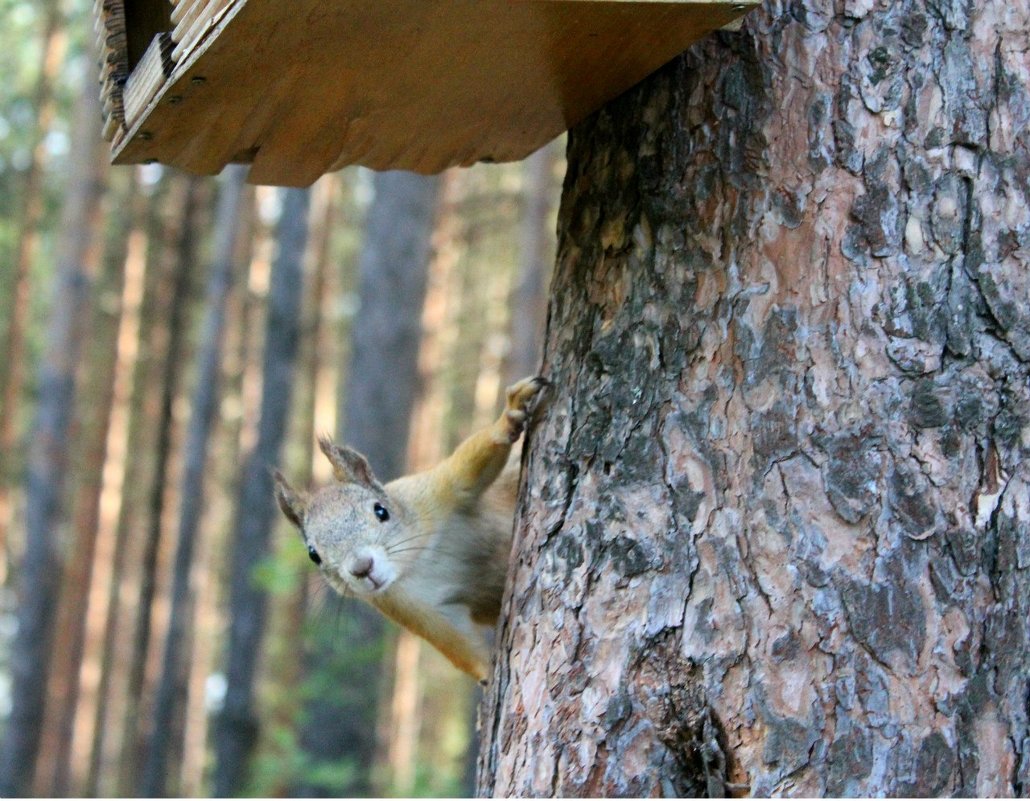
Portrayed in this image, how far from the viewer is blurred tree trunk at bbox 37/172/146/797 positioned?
15469mm

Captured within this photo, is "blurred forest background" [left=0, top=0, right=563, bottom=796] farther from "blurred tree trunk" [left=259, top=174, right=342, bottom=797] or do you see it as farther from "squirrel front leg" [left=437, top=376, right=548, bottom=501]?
"squirrel front leg" [left=437, top=376, right=548, bottom=501]

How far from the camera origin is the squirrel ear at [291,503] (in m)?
3.67

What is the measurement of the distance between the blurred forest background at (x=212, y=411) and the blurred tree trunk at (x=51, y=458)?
0.07 feet

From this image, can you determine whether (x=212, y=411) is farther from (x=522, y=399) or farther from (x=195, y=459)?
(x=522, y=399)

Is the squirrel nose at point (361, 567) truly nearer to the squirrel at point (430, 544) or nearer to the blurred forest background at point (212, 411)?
the squirrel at point (430, 544)

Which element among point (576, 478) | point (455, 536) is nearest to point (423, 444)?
point (455, 536)

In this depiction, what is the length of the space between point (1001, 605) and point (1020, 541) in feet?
0.38

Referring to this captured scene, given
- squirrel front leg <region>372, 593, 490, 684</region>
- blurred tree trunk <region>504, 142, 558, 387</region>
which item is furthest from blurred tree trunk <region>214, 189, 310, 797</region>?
squirrel front leg <region>372, 593, 490, 684</region>

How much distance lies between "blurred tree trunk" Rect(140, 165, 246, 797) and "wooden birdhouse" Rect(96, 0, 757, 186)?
9232 millimetres

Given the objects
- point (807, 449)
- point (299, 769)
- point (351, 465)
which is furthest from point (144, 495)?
point (807, 449)

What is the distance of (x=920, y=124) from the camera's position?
7.34 feet

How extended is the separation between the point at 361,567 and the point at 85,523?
619 inches

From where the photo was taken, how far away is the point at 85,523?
17.8 metres

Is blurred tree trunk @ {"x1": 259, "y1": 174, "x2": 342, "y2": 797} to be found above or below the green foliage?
above
